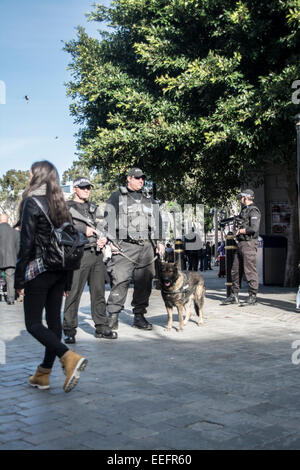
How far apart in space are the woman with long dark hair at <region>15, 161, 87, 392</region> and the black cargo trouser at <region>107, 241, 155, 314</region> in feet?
8.36

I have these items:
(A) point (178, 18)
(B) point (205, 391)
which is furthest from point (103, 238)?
(A) point (178, 18)

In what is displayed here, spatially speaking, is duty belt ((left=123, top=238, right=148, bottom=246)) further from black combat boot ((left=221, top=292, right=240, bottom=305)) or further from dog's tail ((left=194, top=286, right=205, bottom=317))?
black combat boot ((left=221, top=292, right=240, bottom=305))

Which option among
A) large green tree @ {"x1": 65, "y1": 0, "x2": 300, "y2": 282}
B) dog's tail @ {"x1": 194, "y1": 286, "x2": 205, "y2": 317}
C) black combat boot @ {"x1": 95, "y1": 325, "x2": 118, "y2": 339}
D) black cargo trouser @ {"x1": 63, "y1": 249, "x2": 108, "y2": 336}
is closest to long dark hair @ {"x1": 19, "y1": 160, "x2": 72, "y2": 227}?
black cargo trouser @ {"x1": 63, "y1": 249, "x2": 108, "y2": 336}

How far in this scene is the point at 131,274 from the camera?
24.3 ft

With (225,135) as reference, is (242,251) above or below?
below

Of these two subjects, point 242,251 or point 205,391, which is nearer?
point 205,391

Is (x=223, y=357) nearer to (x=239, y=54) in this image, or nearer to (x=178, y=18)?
(x=239, y=54)

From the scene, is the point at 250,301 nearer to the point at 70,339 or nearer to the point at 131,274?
the point at 131,274

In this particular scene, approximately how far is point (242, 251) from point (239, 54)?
441 cm

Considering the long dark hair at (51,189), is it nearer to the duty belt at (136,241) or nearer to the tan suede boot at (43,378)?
the tan suede boot at (43,378)

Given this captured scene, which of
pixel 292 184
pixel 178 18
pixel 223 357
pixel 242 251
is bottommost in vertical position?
pixel 223 357

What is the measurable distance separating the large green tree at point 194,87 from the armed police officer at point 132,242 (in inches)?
169

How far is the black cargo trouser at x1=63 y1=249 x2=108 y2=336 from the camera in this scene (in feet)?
21.2
